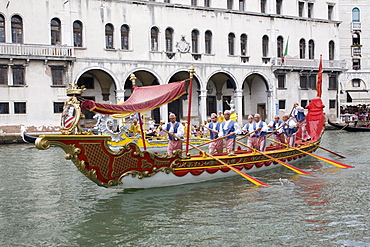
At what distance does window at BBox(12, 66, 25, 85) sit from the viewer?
2158 cm

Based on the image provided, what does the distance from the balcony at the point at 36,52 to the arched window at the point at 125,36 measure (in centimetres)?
288

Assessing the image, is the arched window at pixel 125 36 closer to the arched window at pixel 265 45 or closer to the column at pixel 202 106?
the column at pixel 202 106

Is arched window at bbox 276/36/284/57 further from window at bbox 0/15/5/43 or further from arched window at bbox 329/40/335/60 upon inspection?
window at bbox 0/15/5/43

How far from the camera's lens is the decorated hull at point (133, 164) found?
7719 millimetres

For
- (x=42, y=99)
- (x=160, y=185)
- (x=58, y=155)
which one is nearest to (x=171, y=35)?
(x=42, y=99)

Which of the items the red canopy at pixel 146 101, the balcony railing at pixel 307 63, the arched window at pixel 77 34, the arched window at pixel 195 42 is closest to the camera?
the red canopy at pixel 146 101

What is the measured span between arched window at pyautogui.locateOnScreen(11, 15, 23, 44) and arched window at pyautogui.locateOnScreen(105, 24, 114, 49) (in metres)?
4.17

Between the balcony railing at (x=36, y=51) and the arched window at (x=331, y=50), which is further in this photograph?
the arched window at (x=331, y=50)

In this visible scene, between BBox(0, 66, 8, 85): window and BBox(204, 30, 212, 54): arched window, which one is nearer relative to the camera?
BBox(0, 66, 8, 85): window

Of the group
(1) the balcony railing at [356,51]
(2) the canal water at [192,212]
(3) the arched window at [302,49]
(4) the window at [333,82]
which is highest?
(1) the balcony railing at [356,51]

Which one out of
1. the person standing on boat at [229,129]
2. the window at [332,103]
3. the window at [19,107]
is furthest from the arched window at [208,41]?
the person standing on boat at [229,129]

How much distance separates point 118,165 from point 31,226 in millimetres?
2009

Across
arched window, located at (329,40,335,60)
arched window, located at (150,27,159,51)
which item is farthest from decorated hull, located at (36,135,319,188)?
arched window, located at (329,40,335,60)

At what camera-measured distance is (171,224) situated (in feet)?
22.7
